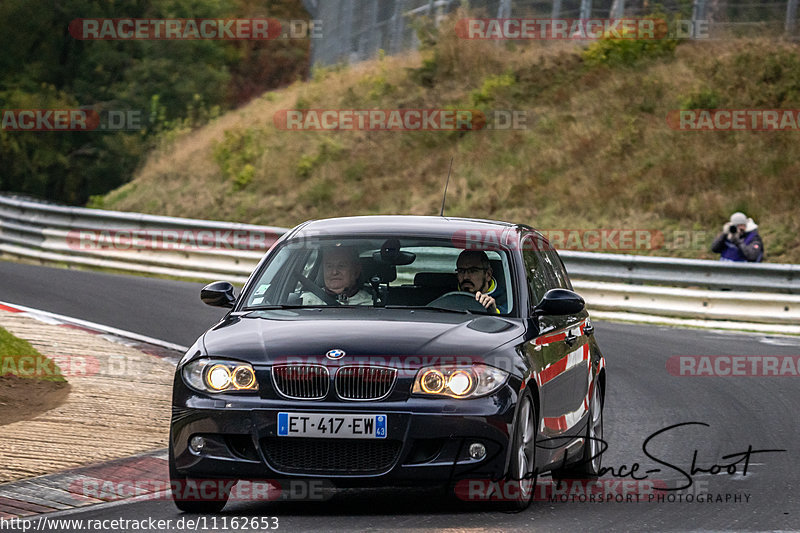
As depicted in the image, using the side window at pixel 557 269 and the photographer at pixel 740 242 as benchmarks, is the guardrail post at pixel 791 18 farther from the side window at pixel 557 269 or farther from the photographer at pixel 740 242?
the side window at pixel 557 269

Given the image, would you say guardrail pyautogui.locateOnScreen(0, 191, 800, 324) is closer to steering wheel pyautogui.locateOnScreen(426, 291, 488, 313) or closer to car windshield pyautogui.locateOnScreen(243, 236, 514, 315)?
car windshield pyautogui.locateOnScreen(243, 236, 514, 315)

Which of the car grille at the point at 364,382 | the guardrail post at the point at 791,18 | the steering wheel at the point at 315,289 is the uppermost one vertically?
the guardrail post at the point at 791,18

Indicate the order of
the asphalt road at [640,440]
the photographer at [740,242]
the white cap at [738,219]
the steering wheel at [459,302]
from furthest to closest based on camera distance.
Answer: the white cap at [738,219] → the photographer at [740,242] → the steering wheel at [459,302] → the asphalt road at [640,440]

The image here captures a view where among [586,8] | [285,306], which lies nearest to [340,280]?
[285,306]

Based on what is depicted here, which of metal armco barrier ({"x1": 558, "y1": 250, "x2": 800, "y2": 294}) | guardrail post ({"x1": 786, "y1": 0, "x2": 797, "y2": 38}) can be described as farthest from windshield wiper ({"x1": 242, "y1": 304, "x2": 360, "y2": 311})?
guardrail post ({"x1": 786, "y1": 0, "x2": 797, "y2": 38})

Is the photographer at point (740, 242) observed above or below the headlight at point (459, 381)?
below

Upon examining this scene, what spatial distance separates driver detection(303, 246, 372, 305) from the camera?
8273 millimetres

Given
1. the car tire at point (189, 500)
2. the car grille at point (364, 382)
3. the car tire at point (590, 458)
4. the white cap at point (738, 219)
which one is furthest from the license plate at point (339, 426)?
the white cap at point (738, 219)

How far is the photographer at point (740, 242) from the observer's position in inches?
808

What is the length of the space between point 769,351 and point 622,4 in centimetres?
1747

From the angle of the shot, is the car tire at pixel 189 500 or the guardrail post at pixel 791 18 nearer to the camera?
the car tire at pixel 189 500

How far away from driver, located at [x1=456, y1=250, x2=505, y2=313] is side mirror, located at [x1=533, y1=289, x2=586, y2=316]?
0.88ft

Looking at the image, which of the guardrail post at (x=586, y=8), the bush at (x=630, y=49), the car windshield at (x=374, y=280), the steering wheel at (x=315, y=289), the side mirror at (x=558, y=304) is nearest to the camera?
the side mirror at (x=558, y=304)

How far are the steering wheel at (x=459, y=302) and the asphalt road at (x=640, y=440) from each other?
1023 mm
